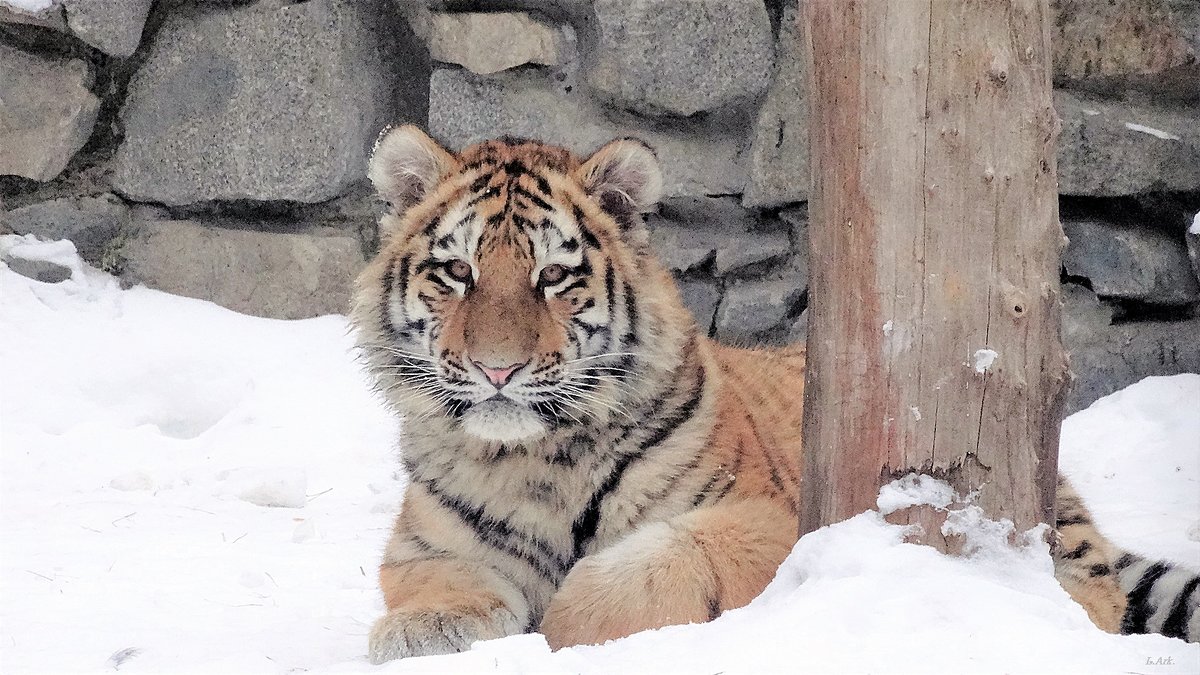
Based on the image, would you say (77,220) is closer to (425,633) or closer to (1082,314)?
(425,633)

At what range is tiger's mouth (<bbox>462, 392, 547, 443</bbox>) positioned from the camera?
262 cm

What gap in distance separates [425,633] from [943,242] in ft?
4.01

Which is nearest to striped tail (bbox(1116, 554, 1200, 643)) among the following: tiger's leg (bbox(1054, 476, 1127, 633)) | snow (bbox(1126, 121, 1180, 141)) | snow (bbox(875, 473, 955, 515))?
tiger's leg (bbox(1054, 476, 1127, 633))

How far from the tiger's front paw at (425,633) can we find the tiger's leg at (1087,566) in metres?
1.20

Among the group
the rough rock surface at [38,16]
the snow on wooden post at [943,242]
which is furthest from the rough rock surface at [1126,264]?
the rough rock surface at [38,16]

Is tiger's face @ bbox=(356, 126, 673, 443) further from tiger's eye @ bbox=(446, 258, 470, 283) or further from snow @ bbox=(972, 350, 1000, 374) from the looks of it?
snow @ bbox=(972, 350, 1000, 374)

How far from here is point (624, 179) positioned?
9.48ft

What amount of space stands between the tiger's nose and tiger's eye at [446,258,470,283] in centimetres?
23

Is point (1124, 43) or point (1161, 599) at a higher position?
point (1124, 43)

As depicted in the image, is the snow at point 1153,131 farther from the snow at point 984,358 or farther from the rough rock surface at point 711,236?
the snow at point 984,358

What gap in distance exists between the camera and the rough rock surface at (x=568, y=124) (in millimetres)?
4477

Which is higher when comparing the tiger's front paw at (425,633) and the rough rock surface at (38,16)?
the rough rock surface at (38,16)

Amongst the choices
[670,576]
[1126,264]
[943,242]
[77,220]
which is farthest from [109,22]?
[1126,264]

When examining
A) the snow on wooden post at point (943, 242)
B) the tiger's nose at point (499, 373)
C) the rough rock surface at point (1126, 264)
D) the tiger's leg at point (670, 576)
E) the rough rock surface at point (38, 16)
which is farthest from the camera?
the rough rock surface at point (1126, 264)
